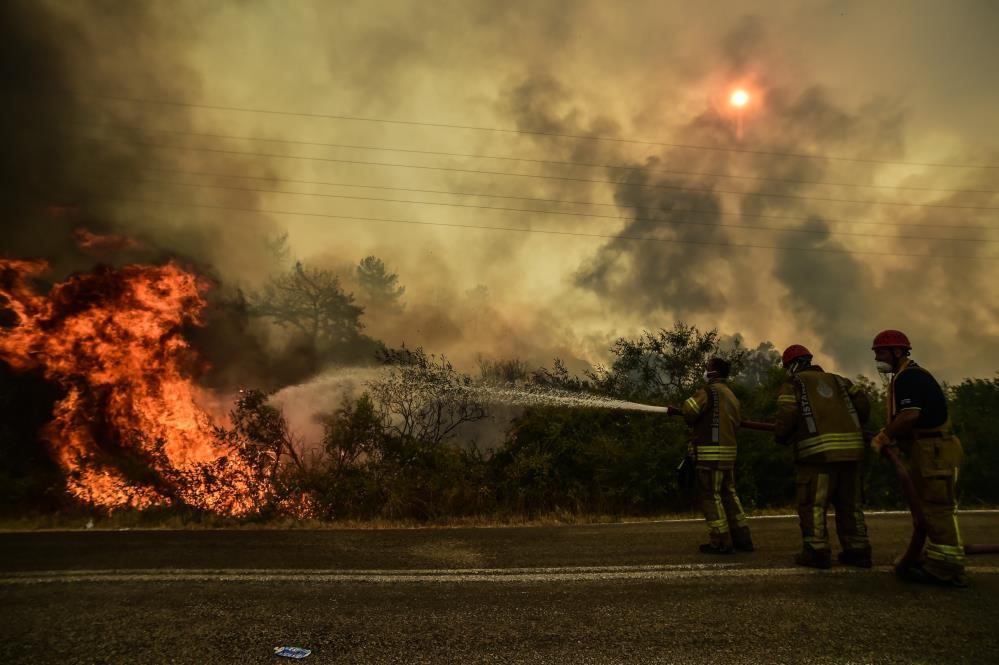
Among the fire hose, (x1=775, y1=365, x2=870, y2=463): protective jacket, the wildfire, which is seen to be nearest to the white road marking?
the fire hose

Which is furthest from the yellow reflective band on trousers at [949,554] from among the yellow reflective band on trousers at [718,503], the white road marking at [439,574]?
the yellow reflective band on trousers at [718,503]

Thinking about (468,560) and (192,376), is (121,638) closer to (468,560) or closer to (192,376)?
(468,560)

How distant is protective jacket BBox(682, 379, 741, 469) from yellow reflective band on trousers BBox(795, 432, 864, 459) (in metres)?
0.93

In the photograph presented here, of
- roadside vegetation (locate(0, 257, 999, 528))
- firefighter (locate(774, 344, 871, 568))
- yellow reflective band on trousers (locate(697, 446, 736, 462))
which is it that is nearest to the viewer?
firefighter (locate(774, 344, 871, 568))

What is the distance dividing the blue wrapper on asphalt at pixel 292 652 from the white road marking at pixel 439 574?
55.8 inches

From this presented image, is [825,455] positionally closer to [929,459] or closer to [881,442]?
[881,442]

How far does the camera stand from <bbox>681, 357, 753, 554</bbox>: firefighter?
5852mm

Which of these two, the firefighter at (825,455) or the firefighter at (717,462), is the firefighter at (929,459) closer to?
the firefighter at (825,455)

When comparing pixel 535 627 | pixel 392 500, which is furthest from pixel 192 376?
pixel 535 627

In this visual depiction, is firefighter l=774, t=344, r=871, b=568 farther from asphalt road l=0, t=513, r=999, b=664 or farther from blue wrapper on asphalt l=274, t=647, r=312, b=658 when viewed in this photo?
blue wrapper on asphalt l=274, t=647, r=312, b=658

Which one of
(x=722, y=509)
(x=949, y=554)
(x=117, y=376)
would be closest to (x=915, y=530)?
(x=949, y=554)

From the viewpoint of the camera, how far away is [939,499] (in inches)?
183

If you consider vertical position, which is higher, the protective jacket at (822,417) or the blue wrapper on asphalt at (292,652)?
the protective jacket at (822,417)

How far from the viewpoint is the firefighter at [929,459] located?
4516 mm
